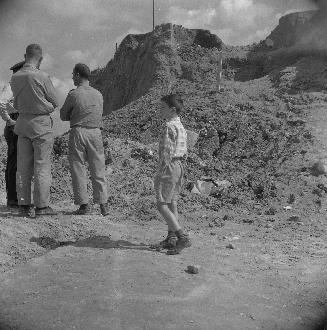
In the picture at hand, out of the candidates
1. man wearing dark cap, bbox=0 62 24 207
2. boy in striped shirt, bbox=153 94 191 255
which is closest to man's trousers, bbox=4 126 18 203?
man wearing dark cap, bbox=0 62 24 207

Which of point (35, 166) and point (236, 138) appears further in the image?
point (236, 138)

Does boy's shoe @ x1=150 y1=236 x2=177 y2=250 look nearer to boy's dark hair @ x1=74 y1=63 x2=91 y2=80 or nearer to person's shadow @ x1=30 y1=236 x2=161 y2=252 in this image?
person's shadow @ x1=30 y1=236 x2=161 y2=252

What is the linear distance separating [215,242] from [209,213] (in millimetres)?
1368

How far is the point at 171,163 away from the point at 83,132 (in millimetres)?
1432

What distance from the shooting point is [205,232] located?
5672 mm

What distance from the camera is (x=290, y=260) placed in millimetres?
4656

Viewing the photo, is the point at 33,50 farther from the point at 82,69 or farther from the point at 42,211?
the point at 42,211

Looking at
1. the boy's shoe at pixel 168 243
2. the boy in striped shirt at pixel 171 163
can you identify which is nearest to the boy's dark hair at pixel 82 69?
the boy in striped shirt at pixel 171 163

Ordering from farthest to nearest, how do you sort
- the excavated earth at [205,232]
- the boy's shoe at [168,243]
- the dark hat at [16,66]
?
the dark hat at [16,66], the boy's shoe at [168,243], the excavated earth at [205,232]

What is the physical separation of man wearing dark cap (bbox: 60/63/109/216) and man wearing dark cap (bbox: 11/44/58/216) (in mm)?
238

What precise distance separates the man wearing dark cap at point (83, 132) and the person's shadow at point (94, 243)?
846 mm

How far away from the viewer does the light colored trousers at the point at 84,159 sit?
5.54 m

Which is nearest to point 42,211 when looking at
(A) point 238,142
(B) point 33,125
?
(B) point 33,125

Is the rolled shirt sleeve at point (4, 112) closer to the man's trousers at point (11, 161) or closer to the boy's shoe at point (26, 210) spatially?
the man's trousers at point (11, 161)
